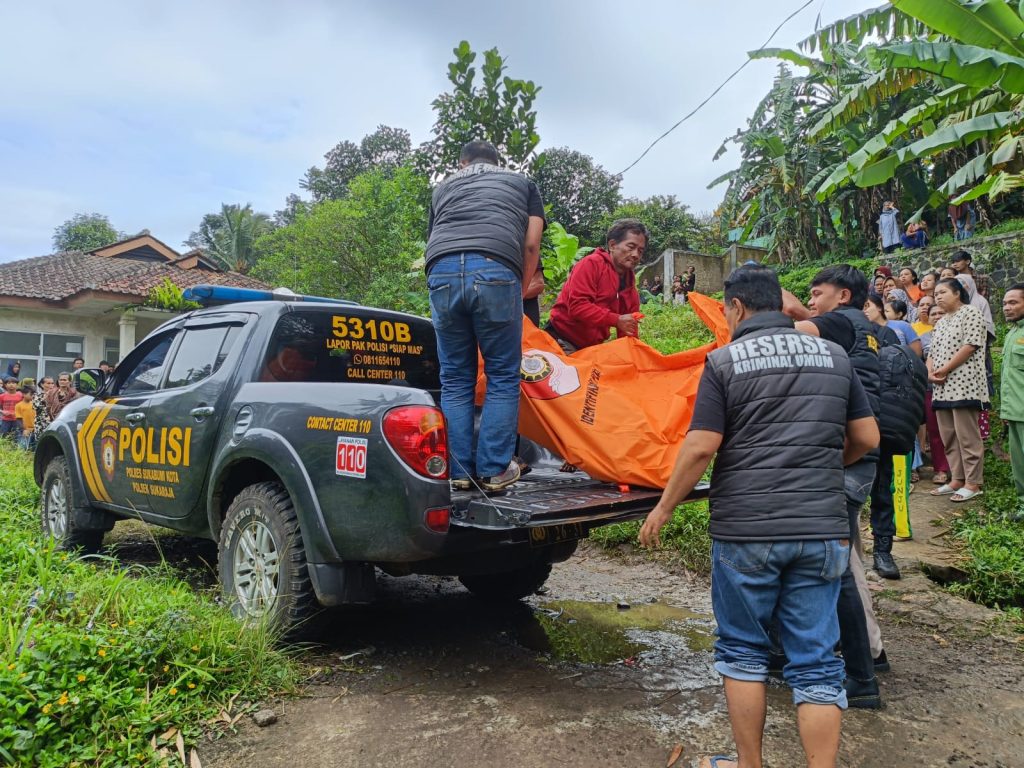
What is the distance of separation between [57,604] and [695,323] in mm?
11189

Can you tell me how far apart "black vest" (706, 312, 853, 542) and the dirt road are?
947mm

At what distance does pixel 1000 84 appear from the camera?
692cm

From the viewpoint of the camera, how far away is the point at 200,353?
4254 millimetres

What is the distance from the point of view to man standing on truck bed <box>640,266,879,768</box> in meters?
2.19

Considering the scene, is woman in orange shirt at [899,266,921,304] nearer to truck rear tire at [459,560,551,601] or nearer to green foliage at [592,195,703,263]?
truck rear tire at [459,560,551,601]

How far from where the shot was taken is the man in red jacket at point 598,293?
417cm

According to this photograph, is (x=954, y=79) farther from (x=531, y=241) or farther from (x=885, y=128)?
(x=531, y=241)

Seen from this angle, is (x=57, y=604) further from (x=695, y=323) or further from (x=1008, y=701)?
(x=695, y=323)

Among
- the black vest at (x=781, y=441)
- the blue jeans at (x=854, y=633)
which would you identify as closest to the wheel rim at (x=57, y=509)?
the black vest at (x=781, y=441)

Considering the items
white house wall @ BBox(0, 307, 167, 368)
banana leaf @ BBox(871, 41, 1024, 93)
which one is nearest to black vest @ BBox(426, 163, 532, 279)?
banana leaf @ BBox(871, 41, 1024, 93)

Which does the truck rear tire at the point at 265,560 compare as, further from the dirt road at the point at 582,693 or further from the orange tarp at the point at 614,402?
the orange tarp at the point at 614,402

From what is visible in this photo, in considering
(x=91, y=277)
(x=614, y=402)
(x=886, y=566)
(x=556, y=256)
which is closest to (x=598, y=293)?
(x=614, y=402)

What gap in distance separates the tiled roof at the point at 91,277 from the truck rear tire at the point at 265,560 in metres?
16.8

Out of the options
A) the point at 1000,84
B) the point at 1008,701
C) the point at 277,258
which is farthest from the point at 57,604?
Result: the point at 277,258
